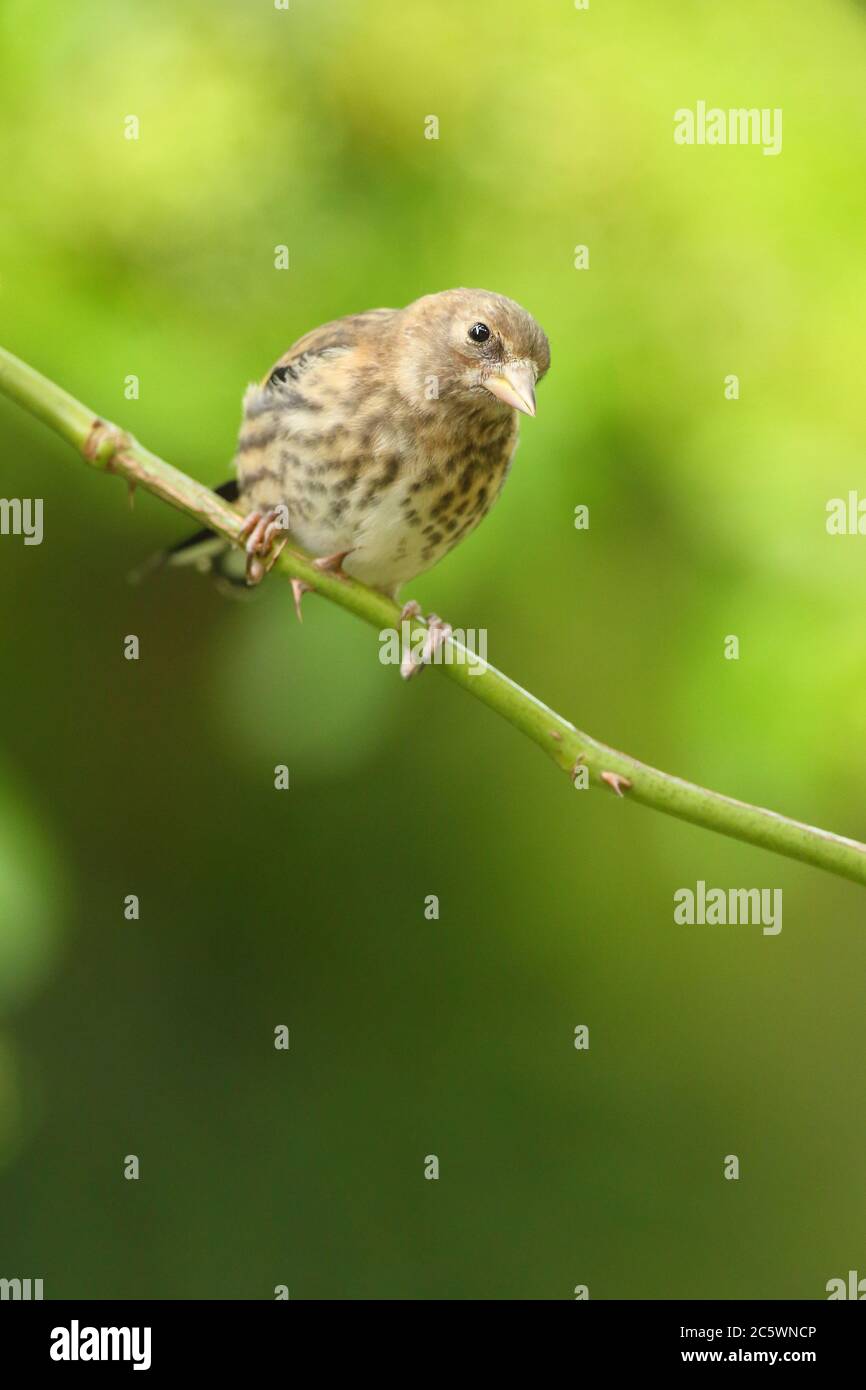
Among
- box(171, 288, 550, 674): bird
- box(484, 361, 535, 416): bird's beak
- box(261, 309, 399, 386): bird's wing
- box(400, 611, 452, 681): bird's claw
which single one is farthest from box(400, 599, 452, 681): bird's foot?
box(261, 309, 399, 386): bird's wing

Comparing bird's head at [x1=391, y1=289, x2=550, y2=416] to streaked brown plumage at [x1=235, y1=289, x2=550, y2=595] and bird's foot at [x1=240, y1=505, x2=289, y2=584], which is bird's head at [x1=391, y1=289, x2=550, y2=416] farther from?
bird's foot at [x1=240, y1=505, x2=289, y2=584]

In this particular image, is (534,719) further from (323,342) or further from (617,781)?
(323,342)

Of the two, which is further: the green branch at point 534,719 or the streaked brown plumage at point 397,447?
the streaked brown plumage at point 397,447

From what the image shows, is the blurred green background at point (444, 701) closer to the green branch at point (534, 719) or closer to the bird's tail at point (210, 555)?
the bird's tail at point (210, 555)

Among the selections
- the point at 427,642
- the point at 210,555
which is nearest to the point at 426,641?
the point at 427,642

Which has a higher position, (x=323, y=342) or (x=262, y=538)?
(x=323, y=342)

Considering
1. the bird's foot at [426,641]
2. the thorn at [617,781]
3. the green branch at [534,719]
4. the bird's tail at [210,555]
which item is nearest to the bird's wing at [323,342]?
the bird's tail at [210,555]

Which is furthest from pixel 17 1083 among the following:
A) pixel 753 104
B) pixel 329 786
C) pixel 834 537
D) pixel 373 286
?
pixel 753 104
